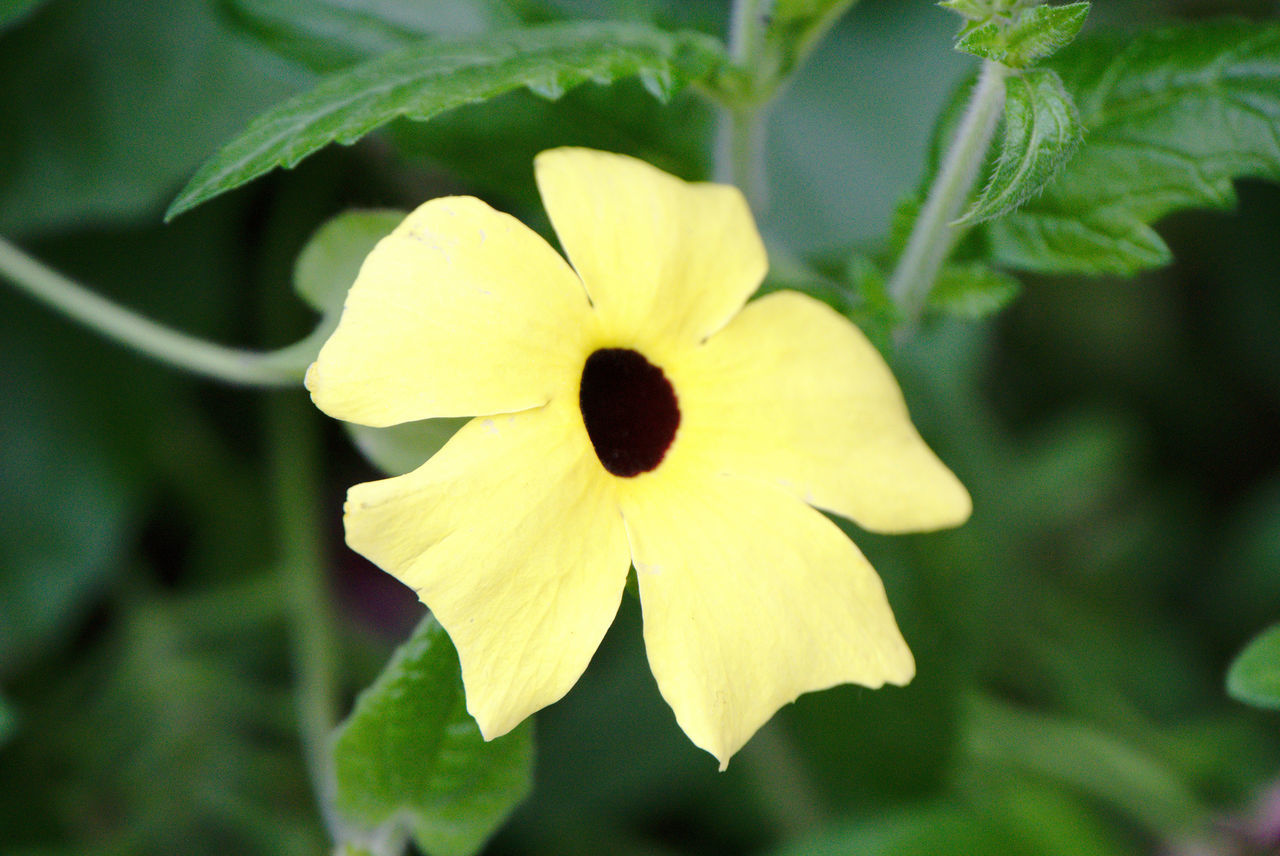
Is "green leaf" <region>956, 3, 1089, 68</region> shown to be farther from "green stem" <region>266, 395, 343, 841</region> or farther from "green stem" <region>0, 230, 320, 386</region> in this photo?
"green stem" <region>266, 395, 343, 841</region>

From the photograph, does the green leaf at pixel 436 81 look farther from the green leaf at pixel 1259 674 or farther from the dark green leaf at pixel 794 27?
the green leaf at pixel 1259 674

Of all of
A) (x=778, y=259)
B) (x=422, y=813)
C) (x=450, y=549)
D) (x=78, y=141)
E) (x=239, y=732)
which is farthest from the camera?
(x=239, y=732)

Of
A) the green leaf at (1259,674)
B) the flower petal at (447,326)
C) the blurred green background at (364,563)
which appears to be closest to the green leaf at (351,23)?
the blurred green background at (364,563)

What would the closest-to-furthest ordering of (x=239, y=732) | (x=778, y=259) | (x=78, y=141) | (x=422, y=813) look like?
1. (x=422, y=813)
2. (x=778, y=259)
3. (x=78, y=141)
4. (x=239, y=732)

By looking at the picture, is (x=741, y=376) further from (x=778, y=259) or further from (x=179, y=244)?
(x=179, y=244)

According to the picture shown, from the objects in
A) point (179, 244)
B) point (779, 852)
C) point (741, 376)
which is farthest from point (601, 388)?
point (179, 244)

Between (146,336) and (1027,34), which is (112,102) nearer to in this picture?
(146,336)
